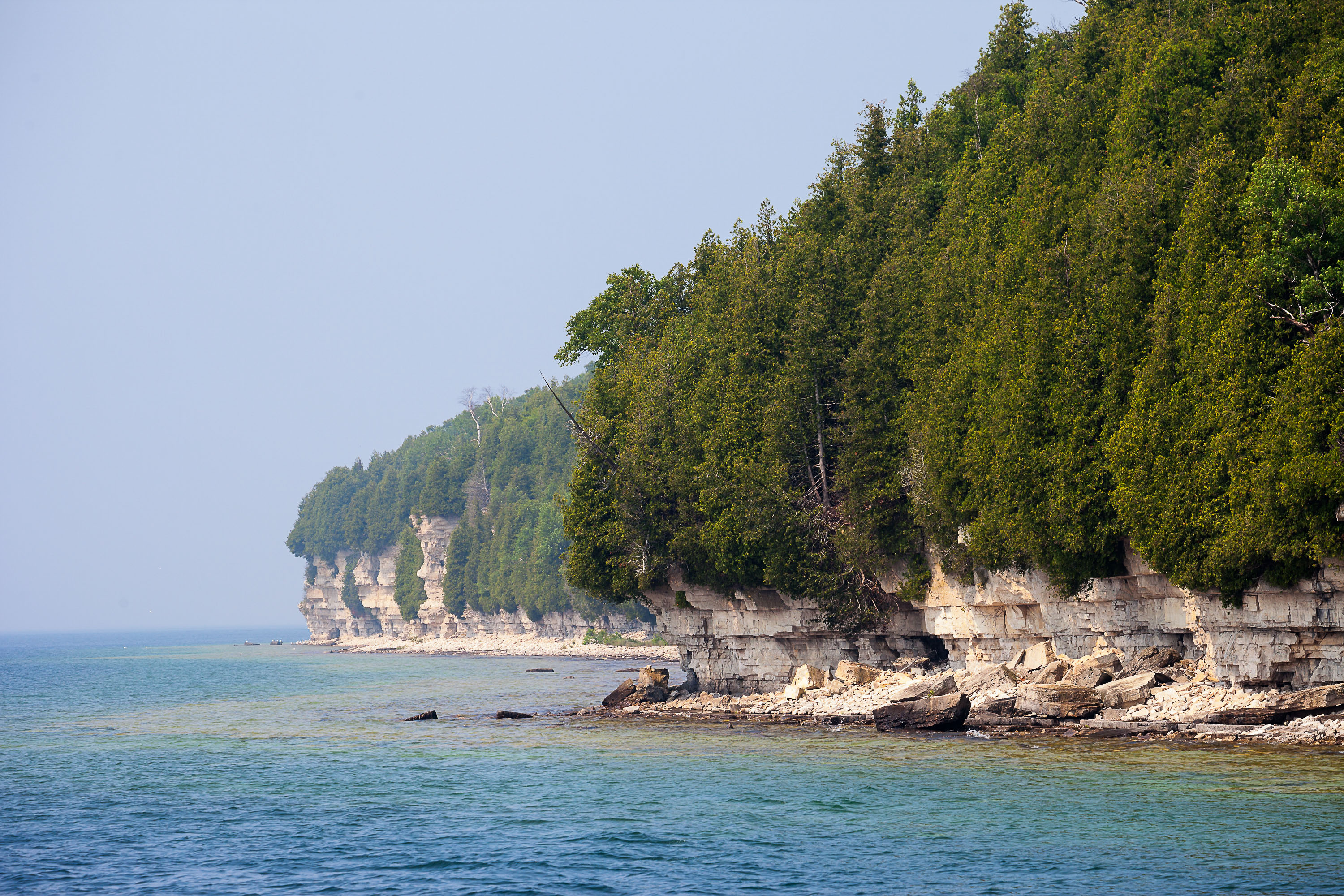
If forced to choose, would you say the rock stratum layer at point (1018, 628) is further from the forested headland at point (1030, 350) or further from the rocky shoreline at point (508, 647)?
the rocky shoreline at point (508, 647)

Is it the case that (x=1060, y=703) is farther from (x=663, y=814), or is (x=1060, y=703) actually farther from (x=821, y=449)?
(x=821, y=449)

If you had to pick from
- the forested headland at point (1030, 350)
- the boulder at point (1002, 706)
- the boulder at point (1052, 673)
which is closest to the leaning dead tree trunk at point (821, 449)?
the forested headland at point (1030, 350)

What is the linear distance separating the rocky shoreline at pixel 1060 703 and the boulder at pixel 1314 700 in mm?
27

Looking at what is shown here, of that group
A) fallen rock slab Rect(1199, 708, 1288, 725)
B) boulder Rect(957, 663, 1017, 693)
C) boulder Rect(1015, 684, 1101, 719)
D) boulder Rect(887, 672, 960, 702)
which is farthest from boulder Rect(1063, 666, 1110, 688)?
fallen rock slab Rect(1199, 708, 1288, 725)

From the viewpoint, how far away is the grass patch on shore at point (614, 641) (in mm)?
117750

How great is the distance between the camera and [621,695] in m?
55.0

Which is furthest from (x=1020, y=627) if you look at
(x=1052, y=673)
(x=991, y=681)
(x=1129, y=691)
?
(x=1129, y=691)

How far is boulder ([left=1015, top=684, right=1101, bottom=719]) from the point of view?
36.9 metres

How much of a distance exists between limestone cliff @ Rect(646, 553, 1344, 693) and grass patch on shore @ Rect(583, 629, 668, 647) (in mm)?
56344

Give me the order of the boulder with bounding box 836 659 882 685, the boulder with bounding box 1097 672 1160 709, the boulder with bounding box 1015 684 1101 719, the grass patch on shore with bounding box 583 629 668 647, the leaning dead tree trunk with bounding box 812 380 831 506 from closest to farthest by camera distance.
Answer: the boulder with bounding box 1097 672 1160 709 < the boulder with bounding box 1015 684 1101 719 < the boulder with bounding box 836 659 882 685 < the leaning dead tree trunk with bounding box 812 380 831 506 < the grass patch on shore with bounding box 583 629 668 647

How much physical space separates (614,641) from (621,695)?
67817mm

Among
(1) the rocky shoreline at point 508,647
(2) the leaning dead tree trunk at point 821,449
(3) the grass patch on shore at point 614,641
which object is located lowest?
(1) the rocky shoreline at point 508,647

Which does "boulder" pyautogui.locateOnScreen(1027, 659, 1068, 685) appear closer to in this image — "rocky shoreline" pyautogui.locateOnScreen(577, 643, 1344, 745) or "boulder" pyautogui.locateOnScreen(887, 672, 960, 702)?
"rocky shoreline" pyautogui.locateOnScreen(577, 643, 1344, 745)

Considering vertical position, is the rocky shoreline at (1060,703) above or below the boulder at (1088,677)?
below
